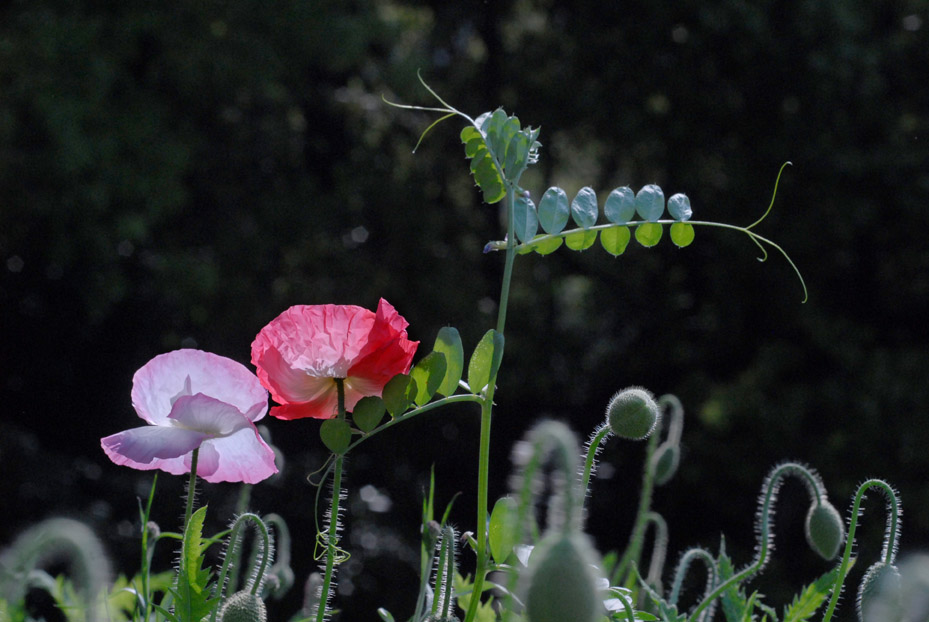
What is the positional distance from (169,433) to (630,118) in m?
4.22

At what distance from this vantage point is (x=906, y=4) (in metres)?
4.21

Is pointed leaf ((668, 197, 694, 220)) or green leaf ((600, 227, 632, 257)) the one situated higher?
pointed leaf ((668, 197, 694, 220))

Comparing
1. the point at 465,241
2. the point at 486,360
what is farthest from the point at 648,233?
the point at 465,241

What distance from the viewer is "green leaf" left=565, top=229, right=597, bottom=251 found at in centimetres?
61

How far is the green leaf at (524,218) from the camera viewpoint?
1.86ft

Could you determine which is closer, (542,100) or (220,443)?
(220,443)

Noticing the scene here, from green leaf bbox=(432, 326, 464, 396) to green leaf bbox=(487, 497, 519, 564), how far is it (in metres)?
0.08

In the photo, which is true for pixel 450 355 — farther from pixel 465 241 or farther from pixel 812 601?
pixel 465 241

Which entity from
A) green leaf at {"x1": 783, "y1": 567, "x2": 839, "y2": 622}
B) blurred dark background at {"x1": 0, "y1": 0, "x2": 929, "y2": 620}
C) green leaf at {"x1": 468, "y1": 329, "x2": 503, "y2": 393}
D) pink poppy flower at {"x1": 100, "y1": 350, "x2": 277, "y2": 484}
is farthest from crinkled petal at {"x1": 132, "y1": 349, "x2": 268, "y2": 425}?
blurred dark background at {"x1": 0, "y1": 0, "x2": 929, "y2": 620}

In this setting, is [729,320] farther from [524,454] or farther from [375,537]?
[524,454]

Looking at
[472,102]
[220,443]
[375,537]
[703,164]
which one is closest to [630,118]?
[703,164]

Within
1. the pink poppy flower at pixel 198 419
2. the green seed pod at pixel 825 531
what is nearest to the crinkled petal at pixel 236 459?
the pink poppy flower at pixel 198 419

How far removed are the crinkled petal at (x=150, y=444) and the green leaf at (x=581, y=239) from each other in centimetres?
25

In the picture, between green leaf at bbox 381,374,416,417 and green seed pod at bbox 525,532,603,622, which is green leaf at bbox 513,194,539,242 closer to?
green leaf at bbox 381,374,416,417
